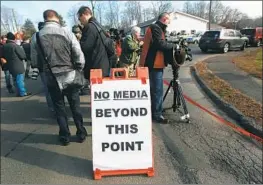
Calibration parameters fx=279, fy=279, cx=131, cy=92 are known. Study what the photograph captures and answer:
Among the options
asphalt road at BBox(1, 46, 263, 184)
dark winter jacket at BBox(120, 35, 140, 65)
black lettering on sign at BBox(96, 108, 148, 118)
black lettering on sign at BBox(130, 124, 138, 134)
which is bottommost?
asphalt road at BBox(1, 46, 263, 184)

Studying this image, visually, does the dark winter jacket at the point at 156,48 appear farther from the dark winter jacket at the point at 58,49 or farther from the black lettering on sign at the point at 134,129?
the black lettering on sign at the point at 134,129

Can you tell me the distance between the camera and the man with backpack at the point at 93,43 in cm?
444

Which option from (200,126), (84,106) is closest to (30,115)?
(84,106)

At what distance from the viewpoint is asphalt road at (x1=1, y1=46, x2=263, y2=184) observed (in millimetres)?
3451

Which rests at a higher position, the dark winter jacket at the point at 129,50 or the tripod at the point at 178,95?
the dark winter jacket at the point at 129,50

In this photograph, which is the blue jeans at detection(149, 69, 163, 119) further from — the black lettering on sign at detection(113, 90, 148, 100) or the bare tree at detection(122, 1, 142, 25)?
the bare tree at detection(122, 1, 142, 25)

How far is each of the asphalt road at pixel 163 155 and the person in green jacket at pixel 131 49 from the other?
1357mm

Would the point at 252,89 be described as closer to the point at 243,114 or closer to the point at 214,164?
the point at 243,114

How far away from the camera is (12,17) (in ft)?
233

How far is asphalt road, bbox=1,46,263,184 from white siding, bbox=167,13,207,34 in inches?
2422

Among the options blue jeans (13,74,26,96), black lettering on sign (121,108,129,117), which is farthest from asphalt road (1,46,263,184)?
blue jeans (13,74,26,96)

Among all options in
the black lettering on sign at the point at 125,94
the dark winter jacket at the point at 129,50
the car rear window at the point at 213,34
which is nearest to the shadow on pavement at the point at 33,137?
the black lettering on sign at the point at 125,94

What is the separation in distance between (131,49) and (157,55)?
115 centimetres

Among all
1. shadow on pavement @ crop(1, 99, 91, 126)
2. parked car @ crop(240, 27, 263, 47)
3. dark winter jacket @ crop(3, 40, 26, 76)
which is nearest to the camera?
shadow on pavement @ crop(1, 99, 91, 126)
